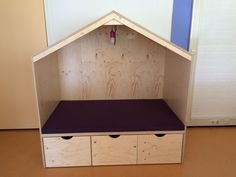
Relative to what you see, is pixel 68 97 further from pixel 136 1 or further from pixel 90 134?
pixel 136 1

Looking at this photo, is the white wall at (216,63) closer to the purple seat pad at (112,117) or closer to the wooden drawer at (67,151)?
the purple seat pad at (112,117)

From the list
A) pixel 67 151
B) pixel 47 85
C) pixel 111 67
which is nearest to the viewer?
pixel 67 151

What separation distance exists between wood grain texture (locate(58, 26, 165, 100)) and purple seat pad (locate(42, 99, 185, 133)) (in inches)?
4.6

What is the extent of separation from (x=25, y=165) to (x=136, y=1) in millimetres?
1725

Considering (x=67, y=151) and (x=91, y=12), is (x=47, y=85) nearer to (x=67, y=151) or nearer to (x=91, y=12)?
(x=67, y=151)

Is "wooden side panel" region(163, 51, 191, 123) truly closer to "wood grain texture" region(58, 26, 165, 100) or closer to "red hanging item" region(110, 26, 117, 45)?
"wood grain texture" region(58, 26, 165, 100)

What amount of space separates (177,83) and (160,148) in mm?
571

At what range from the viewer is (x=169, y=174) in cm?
182

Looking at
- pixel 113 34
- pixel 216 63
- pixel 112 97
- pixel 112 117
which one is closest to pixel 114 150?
pixel 112 117

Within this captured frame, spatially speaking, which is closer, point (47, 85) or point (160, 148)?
point (160, 148)

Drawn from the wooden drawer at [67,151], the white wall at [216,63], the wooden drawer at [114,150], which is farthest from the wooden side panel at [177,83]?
the wooden drawer at [67,151]

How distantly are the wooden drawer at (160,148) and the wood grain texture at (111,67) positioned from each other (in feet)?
2.36

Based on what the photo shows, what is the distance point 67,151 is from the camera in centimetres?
184

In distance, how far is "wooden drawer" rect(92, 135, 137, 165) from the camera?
184cm
